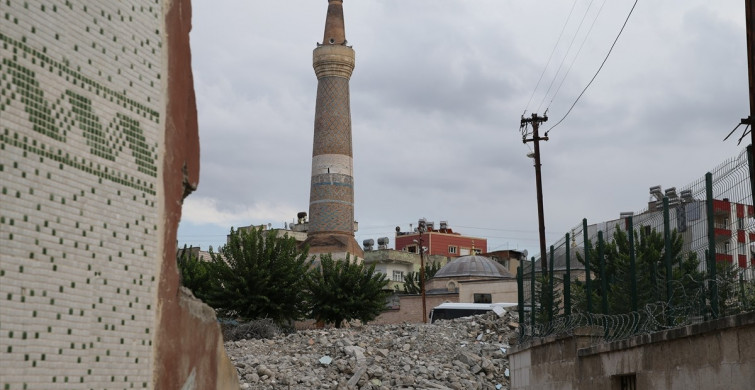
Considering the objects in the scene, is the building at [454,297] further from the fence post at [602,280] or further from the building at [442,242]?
the fence post at [602,280]

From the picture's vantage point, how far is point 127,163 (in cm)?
636

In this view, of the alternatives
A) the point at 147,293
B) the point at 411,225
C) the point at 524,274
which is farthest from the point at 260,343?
the point at 411,225

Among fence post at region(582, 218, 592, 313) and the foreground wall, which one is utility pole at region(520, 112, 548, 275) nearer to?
fence post at region(582, 218, 592, 313)

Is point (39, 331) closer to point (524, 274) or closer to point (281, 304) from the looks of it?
point (524, 274)

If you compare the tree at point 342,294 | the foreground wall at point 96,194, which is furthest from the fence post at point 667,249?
the tree at point 342,294

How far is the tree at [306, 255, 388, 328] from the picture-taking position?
124 ft

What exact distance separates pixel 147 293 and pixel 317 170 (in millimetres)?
39769

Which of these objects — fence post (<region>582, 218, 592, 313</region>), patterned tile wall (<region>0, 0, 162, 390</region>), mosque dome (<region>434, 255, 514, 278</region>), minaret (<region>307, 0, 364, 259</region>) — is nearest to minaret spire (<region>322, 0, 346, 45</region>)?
minaret (<region>307, 0, 364, 259</region>)

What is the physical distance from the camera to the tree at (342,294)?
37.8 meters

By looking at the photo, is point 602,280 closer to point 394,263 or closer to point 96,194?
point 96,194

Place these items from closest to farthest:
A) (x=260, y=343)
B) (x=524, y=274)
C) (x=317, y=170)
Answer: (x=524, y=274)
(x=260, y=343)
(x=317, y=170)

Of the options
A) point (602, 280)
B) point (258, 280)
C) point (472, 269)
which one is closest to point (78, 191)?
point (602, 280)

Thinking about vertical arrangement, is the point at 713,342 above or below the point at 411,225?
below

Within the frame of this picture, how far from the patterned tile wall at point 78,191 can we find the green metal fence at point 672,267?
17.7 feet
